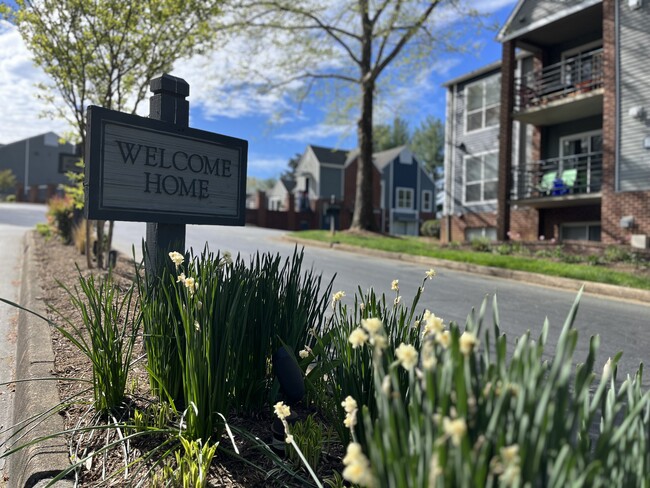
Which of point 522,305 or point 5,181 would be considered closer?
point 522,305

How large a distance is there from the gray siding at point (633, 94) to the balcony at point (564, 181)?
98 cm

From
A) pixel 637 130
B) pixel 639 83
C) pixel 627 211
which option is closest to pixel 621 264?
pixel 627 211

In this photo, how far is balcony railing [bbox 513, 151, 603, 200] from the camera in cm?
1555

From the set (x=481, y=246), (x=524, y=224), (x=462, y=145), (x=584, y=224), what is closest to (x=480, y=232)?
(x=524, y=224)

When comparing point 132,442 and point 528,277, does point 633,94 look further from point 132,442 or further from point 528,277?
point 132,442

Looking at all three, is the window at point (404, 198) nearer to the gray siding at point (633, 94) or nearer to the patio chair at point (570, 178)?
the patio chair at point (570, 178)

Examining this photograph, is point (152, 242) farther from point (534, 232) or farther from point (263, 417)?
point (534, 232)

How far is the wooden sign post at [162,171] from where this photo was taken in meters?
2.83

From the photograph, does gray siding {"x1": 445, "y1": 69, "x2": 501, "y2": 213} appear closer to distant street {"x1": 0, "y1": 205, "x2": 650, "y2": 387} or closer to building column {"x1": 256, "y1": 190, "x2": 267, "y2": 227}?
distant street {"x1": 0, "y1": 205, "x2": 650, "y2": 387}

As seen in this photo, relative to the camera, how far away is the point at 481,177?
801 inches

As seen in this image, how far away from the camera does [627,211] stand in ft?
44.0

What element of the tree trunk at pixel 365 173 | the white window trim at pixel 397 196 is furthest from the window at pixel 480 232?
the white window trim at pixel 397 196

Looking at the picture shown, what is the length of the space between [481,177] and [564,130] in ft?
13.2

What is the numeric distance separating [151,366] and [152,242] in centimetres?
109
